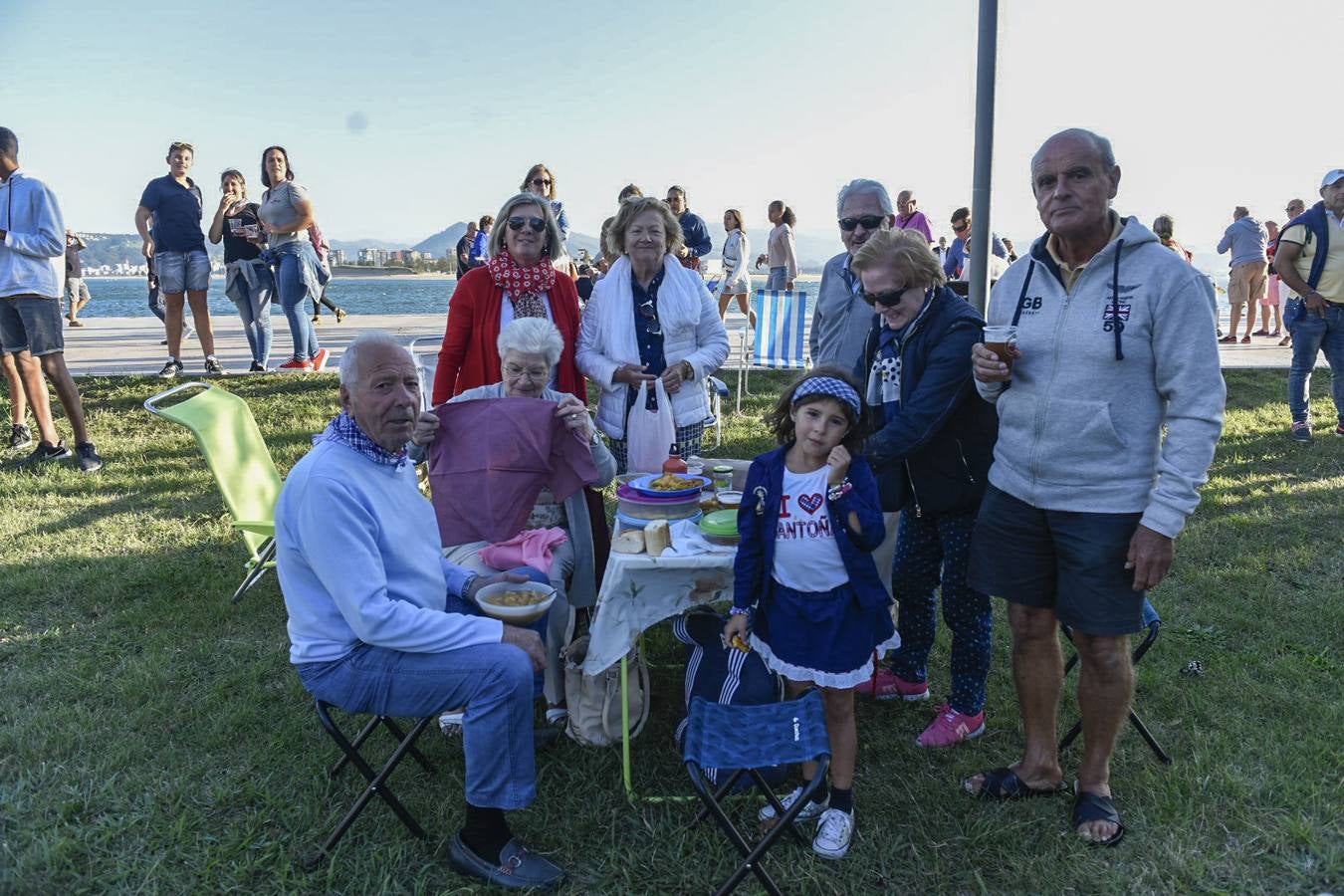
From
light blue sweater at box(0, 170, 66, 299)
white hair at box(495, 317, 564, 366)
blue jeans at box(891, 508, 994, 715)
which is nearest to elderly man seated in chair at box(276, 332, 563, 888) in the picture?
white hair at box(495, 317, 564, 366)

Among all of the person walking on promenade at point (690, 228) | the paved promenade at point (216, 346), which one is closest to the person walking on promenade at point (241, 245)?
the paved promenade at point (216, 346)

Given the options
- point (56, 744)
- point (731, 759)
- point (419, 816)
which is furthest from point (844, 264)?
point (56, 744)

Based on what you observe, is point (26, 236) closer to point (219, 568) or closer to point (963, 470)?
point (219, 568)

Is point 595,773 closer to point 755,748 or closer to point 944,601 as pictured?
point 755,748

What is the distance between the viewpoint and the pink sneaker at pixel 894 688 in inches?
143

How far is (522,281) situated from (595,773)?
2.35 m

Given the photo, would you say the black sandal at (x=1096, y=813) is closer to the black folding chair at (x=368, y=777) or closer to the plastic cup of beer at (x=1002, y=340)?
the plastic cup of beer at (x=1002, y=340)

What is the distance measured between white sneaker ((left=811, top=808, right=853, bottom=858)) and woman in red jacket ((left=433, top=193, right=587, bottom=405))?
7.61 ft

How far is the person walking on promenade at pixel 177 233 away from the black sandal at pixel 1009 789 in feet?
25.8

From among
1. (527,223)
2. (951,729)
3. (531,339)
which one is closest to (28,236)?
(527,223)

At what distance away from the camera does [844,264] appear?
4.02 m

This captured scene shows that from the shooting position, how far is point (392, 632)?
7.68 feet

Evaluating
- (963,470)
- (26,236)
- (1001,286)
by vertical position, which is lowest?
(963,470)

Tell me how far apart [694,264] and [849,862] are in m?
9.05
